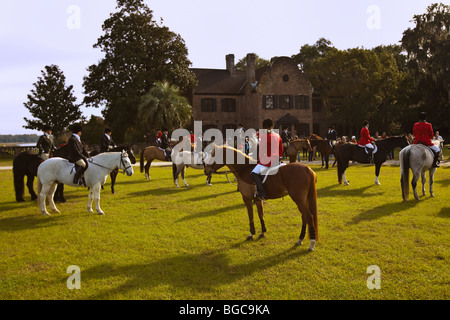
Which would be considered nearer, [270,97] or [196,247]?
[196,247]

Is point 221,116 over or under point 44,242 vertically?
over

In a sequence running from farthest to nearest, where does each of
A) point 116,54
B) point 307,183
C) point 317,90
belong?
point 317,90 < point 116,54 < point 307,183

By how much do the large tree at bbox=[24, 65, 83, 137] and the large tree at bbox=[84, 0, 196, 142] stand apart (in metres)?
5.86

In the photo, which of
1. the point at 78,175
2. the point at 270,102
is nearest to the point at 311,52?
the point at 270,102

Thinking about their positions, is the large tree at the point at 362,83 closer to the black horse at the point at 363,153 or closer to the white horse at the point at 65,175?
the black horse at the point at 363,153

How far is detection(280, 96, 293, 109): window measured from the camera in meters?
43.6

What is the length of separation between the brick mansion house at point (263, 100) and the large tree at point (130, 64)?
5945mm

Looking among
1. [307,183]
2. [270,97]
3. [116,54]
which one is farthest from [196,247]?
[270,97]

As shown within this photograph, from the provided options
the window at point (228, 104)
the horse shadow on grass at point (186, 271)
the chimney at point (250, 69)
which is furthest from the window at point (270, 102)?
the horse shadow on grass at point (186, 271)

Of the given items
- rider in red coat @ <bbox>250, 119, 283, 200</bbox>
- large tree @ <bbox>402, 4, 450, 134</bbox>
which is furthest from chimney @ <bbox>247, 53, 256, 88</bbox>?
rider in red coat @ <bbox>250, 119, 283, 200</bbox>
